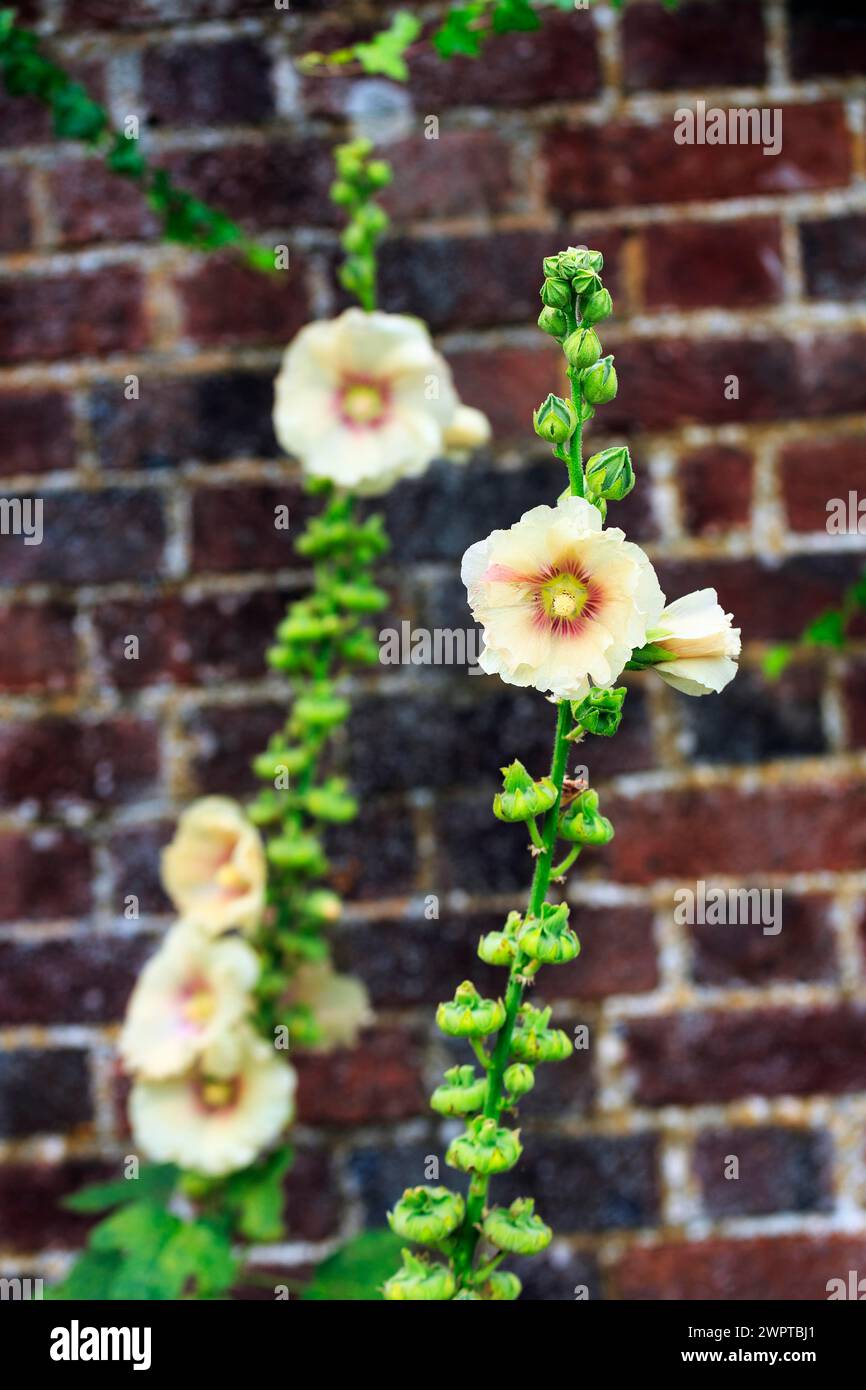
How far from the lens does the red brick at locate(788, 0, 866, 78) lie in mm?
812

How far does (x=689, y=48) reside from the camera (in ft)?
2.66

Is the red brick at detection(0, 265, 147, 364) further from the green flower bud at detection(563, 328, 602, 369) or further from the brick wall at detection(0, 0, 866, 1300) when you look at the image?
the green flower bud at detection(563, 328, 602, 369)

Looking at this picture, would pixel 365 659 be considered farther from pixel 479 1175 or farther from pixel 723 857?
pixel 479 1175

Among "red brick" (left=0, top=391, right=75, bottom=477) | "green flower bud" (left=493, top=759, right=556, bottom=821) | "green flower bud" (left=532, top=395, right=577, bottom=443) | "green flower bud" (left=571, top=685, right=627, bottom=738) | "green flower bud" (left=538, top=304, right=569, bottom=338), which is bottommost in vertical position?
"green flower bud" (left=493, top=759, right=556, bottom=821)

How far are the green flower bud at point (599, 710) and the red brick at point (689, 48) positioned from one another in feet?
2.05

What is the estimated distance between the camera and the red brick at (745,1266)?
0.80 metres

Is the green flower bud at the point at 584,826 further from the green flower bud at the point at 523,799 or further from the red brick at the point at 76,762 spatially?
the red brick at the point at 76,762

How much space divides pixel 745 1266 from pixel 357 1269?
27 cm

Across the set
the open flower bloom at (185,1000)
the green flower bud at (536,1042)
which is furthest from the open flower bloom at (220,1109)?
the green flower bud at (536,1042)

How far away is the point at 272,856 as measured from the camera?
0.71m

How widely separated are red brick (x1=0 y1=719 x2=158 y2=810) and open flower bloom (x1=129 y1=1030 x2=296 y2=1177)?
21 centimetres

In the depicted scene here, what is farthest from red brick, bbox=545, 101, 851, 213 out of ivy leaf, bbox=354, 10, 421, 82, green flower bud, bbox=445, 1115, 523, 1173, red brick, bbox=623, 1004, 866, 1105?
green flower bud, bbox=445, 1115, 523, 1173
